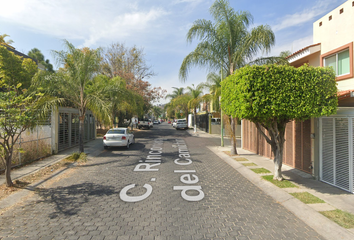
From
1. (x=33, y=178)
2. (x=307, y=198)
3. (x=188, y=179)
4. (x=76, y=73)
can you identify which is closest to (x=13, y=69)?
(x=76, y=73)

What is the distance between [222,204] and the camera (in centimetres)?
532

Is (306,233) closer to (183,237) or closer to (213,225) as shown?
(213,225)

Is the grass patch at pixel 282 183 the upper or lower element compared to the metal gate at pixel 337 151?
lower

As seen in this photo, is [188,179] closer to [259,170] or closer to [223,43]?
[259,170]

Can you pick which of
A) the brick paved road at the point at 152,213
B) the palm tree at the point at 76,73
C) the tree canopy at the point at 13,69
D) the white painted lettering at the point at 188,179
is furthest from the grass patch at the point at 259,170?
the tree canopy at the point at 13,69

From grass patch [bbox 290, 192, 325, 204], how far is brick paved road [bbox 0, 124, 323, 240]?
A: 0.77 m

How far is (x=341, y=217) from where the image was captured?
4.52m

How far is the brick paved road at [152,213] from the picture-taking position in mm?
3943

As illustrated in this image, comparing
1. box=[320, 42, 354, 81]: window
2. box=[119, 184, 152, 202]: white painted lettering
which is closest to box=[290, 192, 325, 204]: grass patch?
box=[119, 184, 152, 202]: white painted lettering

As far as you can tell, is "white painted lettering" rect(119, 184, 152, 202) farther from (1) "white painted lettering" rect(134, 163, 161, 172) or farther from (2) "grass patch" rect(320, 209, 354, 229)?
(2) "grass patch" rect(320, 209, 354, 229)

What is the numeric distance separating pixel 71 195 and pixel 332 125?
7.98m

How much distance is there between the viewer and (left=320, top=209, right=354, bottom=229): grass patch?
13.9 feet

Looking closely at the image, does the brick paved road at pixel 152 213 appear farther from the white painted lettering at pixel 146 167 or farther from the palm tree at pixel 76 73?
the palm tree at pixel 76 73

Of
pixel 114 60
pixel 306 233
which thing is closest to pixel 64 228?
pixel 306 233
